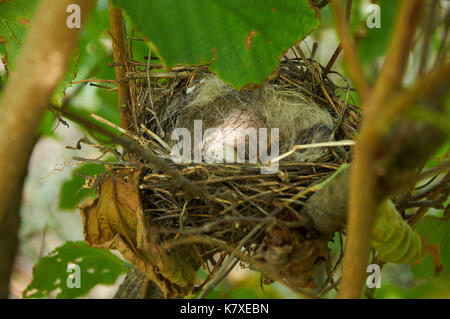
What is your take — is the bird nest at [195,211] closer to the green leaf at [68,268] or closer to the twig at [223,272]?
the twig at [223,272]

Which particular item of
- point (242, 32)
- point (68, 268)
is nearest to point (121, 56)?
point (242, 32)

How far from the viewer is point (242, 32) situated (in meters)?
1.19

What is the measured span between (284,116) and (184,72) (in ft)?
1.28

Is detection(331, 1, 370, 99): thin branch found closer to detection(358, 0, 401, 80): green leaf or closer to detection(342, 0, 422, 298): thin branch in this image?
detection(342, 0, 422, 298): thin branch

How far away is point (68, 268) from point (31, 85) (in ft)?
5.13

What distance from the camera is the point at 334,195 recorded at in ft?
2.67

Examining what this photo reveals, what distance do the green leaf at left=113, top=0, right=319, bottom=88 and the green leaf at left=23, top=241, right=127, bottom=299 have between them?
1.14m

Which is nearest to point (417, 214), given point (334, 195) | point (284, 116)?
point (284, 116)

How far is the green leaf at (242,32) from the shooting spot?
1.13 meters

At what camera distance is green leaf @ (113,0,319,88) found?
1131mm

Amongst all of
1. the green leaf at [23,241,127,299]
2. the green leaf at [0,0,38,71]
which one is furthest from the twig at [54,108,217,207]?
the green leaf at [23,241,127,299]

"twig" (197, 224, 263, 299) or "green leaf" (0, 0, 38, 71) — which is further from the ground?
"green leaf" (0, 0, 38, 71)

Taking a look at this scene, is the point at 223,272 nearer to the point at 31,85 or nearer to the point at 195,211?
the point at 195,211
